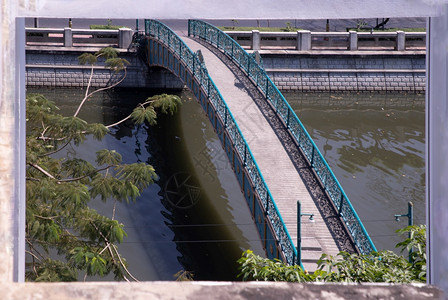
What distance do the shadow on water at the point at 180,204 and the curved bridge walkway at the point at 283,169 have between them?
6.06ft

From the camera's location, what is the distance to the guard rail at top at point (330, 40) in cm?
2579

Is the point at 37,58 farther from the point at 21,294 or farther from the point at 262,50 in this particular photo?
the point at 21,294

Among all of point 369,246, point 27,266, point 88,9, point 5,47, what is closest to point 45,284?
point 5,47

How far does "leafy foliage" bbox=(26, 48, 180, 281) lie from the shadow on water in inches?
168

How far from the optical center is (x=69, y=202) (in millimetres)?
7648

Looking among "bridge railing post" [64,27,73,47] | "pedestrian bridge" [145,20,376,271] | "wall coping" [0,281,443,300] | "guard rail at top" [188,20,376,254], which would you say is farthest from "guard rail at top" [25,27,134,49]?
"wall coping" [0,281,443,300]

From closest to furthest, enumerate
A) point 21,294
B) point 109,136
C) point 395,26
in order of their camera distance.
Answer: point 21,294
point 109,136
point 395,26

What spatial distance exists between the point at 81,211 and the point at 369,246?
4494 mm

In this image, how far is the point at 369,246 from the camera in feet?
34.0

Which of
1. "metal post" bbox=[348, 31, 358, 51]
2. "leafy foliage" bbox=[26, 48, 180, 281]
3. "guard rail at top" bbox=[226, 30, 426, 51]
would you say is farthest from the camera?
"metal post" bbox=[348, 31, 358, 51]

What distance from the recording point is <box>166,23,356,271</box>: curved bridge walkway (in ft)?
36.1

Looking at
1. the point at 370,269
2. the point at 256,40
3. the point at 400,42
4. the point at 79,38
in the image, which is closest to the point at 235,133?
the point at 370,269

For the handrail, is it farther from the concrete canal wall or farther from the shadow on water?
the shadow on water

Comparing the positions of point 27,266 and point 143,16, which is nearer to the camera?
point 143,16
